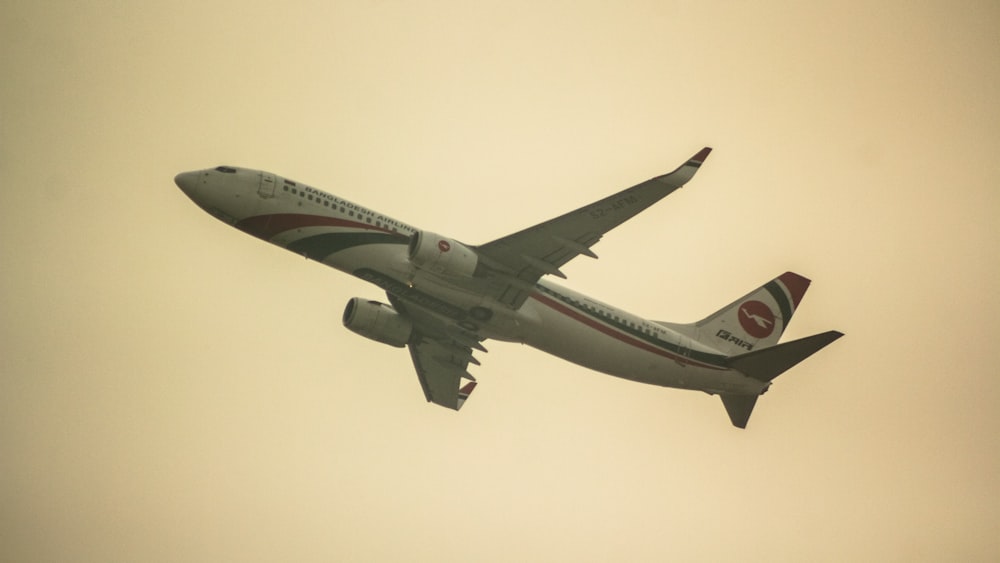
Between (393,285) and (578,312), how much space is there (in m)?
7.51

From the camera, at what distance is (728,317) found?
45219mm

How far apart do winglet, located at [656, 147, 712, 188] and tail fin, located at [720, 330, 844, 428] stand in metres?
9.33

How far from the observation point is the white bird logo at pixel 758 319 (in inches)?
1800

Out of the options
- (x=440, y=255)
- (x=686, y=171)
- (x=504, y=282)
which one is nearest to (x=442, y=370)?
(x=504, y=282)

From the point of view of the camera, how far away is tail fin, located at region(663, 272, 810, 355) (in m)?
44.2

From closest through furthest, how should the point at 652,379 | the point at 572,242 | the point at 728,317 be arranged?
the point at 572,242 → the point at 652,379 → the point at 728,317

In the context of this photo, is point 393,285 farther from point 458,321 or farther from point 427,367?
point 427,367

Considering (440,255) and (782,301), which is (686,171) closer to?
(440,255)

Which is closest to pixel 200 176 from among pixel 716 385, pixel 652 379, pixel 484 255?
pixel 484 255

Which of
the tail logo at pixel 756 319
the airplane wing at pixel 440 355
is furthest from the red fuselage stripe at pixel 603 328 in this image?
the tail logo at pixel 756 319

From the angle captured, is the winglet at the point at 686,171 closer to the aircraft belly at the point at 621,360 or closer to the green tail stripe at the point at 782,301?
the aircraft belly at the point at 621,360

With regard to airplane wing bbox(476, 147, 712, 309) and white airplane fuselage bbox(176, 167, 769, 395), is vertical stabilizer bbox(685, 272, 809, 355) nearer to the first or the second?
white airplane fuselage bbox(176, 167, 769, 395)

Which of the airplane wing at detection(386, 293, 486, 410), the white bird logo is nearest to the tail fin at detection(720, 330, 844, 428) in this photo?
the white bird logo

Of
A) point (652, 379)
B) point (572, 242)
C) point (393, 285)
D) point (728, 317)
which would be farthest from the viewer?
point (728, 317)
